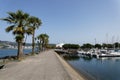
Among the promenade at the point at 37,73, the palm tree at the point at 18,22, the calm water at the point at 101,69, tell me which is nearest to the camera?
the promenade at the point at 37,73

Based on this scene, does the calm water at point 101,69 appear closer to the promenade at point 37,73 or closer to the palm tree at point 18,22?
the promenade at point 37,73

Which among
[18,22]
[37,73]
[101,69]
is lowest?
[101,69]

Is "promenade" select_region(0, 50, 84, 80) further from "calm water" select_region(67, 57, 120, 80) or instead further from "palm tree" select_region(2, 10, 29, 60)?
"palm tree" select_region(2, 10, 29, 60)

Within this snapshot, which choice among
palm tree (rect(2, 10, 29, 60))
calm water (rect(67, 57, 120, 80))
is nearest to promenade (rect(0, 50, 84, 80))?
calm water (rect(67, 57, 120, 80))

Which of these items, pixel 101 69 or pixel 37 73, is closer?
pixel 37 73

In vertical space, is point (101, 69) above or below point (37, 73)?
below

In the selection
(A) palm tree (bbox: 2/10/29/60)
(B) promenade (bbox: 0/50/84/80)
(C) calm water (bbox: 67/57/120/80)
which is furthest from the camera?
(A) palm tree (bbox: 2/10/29/60)

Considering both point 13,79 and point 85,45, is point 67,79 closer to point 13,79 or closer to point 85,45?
point 13,79

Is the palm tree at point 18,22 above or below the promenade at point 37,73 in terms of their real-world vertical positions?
above

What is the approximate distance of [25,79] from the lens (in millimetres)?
15570

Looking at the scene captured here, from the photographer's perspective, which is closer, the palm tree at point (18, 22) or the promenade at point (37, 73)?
the promenade at point (37, 73)

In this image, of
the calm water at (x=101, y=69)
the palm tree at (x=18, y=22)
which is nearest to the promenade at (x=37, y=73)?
the calm water at (x=101, y=69)

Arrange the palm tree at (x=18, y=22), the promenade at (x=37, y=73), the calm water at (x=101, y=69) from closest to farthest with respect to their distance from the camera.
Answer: the promenade at (x=37, y=73) → the calm water at (x=101, y=69) → the palm tree at (x=18, y=22)

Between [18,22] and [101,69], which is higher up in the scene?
[18,22]
